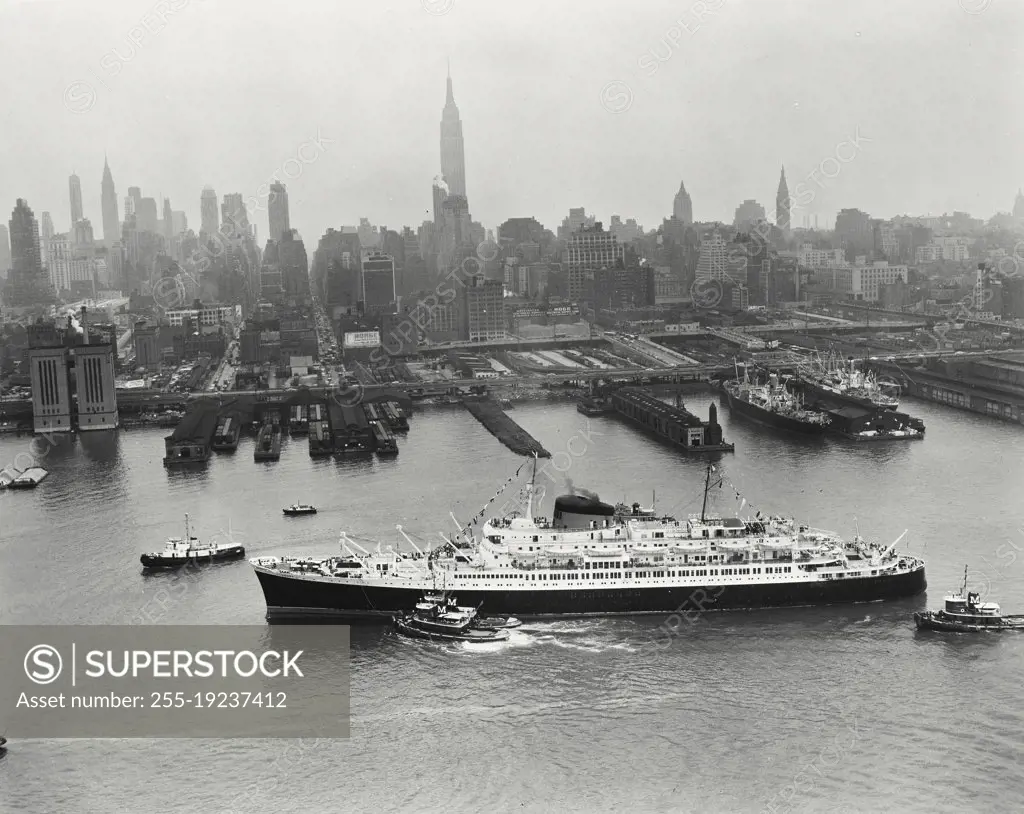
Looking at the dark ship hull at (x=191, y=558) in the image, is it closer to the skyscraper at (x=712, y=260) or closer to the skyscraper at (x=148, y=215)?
the skyscraper at (x=148, y=215)

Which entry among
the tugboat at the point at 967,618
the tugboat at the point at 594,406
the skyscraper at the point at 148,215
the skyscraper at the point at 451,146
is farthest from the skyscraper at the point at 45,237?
the tugboat at the point at 967,618

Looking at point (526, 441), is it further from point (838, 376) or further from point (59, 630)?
point (59, 630)

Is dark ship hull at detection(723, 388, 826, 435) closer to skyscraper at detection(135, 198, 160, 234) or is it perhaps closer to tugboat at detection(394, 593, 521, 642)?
tugboat at detection(394, 593, 521, 642)

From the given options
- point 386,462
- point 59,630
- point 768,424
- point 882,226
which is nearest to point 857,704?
point 59,630

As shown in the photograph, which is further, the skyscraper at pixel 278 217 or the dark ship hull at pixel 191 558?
the skyscraper at pixel 278 217

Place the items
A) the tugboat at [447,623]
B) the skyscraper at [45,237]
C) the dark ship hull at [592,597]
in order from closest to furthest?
1. the tugboat at [447,623]
2. the dark ship hull at [592,597]
3. the skyscraper at [45,237]

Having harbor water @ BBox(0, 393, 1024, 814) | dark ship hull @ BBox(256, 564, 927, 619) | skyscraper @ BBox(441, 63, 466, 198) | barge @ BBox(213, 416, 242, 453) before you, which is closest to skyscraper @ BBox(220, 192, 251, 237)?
skyscraper @ BBox(441, 63, 466, 198)
